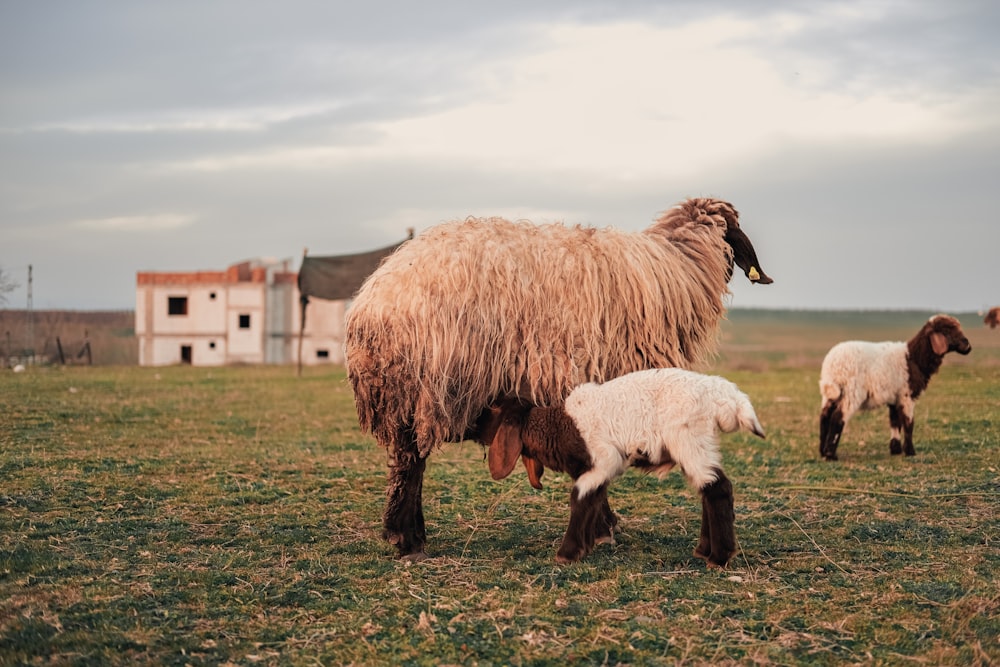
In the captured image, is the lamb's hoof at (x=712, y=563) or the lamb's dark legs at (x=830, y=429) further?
the lamb's dark legs at (x=830, y=429)

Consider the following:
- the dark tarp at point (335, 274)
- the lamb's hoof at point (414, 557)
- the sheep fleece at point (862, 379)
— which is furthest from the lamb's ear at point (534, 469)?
the dark tarp at point (335, 274)

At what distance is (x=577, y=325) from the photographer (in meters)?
6.55

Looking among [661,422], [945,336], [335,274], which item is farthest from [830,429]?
[335,274]

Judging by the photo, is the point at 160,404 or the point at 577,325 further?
the point at 160,404

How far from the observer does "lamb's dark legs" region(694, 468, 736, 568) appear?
595 centimetres

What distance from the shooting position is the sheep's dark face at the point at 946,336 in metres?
11.9

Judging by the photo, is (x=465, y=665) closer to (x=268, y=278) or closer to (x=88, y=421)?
(x=88, y=421)

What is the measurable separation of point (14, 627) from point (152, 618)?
0.65 m

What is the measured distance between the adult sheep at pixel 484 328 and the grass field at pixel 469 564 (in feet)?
3.08

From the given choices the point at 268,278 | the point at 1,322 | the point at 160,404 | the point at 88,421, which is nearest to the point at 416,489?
the point at 88,421

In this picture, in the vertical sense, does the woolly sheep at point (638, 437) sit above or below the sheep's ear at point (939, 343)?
below

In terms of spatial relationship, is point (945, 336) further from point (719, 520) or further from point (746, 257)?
point (719, 520)

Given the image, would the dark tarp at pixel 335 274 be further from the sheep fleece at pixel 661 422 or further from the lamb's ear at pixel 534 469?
the sheep fleece at pixel 661 422

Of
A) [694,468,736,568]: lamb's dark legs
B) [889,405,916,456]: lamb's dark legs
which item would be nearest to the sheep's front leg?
[694,468,736,568]: lamb's dark legs
